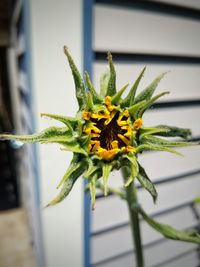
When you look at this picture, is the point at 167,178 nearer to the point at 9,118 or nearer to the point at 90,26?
the point at 90,26

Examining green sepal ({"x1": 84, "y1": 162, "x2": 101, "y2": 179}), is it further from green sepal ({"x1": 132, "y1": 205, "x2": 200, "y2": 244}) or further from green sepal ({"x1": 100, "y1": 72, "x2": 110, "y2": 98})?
green sepal ({"x1": 132, "y1": 205, "x2": 200, "y2": 244})

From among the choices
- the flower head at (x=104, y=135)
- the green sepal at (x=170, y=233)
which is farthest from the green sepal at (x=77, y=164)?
the green sepal at (x=170, y=233)

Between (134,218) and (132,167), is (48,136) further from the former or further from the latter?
(134,218)

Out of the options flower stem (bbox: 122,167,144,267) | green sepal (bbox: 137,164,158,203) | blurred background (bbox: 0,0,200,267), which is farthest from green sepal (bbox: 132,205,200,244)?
blurred background (bbox: 0,0,200,267)

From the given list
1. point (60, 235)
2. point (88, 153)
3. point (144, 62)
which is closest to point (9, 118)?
point (60, 235)

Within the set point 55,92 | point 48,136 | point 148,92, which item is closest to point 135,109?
point 148,92

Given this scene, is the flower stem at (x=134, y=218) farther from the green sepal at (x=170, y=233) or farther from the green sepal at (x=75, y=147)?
the green sepal at (x=75, y=147)

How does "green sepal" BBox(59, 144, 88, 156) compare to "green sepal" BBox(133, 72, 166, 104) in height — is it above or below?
below
